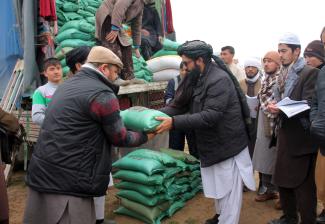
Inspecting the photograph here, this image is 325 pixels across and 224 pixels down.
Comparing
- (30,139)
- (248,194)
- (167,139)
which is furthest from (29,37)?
(248,194)

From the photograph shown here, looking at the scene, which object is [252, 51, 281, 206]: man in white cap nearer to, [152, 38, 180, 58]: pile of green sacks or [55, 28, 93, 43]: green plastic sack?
[152, 38, 180, 58]: pile of green sacks

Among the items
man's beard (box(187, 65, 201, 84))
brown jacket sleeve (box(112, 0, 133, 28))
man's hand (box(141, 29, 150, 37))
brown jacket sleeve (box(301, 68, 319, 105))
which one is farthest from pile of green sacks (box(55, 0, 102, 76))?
brown jacket sleeve (box(301, 68, 319, 105))

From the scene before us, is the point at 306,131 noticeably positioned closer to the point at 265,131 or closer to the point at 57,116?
the point at 265,131

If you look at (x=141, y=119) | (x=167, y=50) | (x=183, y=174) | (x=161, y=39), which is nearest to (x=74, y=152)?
(x=141, y=119)

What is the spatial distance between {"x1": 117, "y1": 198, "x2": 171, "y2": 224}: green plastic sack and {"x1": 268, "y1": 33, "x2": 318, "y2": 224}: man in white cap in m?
1.29

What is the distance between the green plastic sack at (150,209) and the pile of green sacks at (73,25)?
7.94 feet

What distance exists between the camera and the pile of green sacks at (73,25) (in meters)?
5.66

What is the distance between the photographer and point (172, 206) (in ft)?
13.5

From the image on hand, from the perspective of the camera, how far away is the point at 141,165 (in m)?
3.86

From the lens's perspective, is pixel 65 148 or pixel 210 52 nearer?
pixel 65 148

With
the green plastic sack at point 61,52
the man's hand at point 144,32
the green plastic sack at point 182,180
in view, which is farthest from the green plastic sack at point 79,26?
the green plastic sack at point 182,180

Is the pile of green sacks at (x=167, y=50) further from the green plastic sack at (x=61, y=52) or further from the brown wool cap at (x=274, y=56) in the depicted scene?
the brown wool cap at (x=274, y=56)

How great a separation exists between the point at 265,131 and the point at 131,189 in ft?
5.52

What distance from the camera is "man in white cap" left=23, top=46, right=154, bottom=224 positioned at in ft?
7.27
